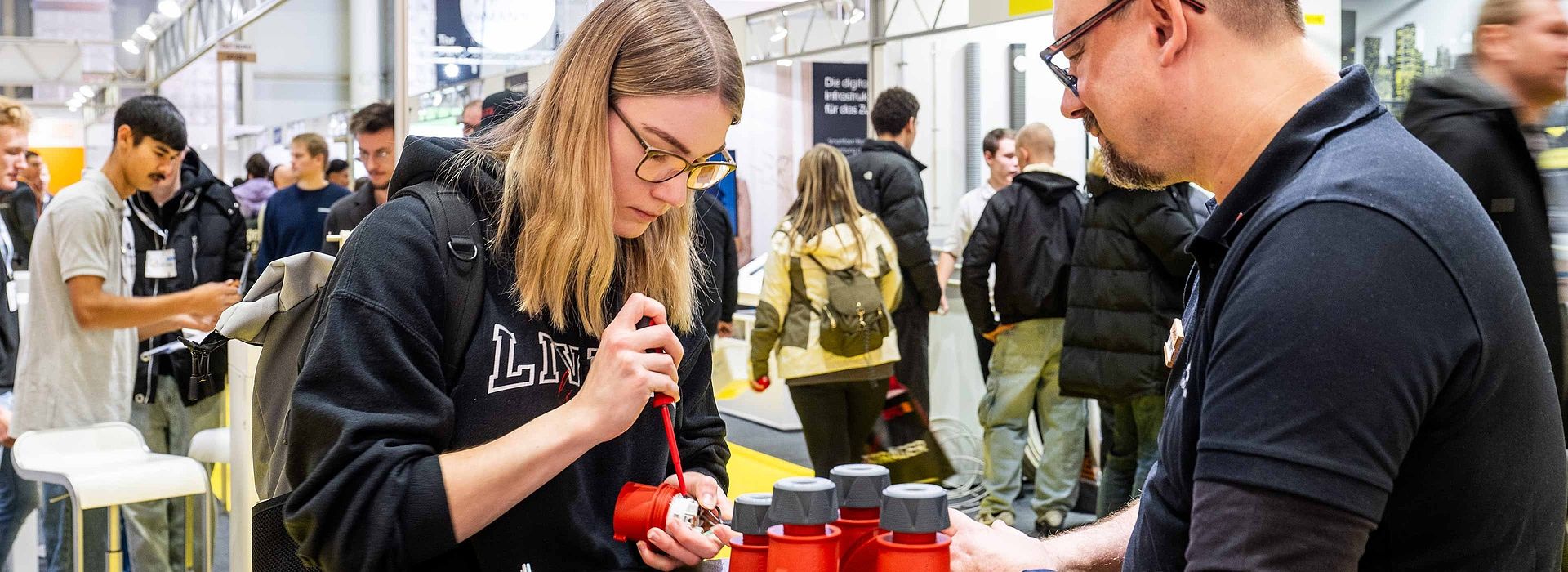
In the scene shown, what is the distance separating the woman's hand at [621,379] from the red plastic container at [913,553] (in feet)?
1.11

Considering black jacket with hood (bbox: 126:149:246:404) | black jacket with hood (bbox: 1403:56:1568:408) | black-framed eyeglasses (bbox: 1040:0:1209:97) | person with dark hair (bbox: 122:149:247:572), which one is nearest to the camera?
black-framed eyeglasses (bbox: 1040:0:1209:97)

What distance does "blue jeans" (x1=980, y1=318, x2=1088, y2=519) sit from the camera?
493 cm

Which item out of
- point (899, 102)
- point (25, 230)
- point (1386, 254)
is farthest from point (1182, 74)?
point (25, 230)

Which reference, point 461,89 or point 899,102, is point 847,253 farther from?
point 461,89

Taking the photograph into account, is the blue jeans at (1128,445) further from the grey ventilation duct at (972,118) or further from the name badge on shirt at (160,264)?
the name badge on shirt at (160,264)

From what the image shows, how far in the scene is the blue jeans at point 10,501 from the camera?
3.70 meters

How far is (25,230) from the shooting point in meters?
7.18

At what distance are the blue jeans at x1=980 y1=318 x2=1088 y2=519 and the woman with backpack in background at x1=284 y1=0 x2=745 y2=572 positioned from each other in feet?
11.4

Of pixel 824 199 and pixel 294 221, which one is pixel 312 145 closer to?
pixel 294 221

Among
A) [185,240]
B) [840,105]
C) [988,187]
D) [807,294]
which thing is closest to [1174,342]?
[807,294]

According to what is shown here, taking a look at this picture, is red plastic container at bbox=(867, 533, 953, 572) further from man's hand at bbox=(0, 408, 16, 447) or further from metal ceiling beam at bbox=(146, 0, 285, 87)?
metal ceiling beam at bbox=(146, 0, 285, 87)

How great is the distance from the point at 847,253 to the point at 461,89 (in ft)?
5.41

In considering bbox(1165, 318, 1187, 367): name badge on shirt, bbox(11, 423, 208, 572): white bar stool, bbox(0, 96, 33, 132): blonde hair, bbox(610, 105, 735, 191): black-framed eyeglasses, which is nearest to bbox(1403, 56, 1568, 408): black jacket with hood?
bbox(1165, 318, 1187, 367): name badge on shirt

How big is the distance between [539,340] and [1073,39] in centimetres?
68
